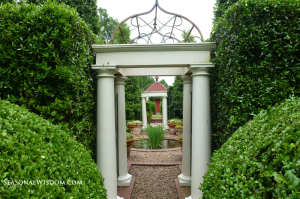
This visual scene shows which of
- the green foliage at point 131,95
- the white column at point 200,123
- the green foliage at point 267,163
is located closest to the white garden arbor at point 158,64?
the white column at point 200,123

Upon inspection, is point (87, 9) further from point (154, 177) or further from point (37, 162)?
point (154, 177)

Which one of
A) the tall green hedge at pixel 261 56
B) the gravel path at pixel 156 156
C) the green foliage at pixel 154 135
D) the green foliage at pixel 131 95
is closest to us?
the tall green hedge at pixel 261 56

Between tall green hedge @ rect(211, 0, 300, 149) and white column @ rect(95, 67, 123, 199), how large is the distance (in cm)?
240

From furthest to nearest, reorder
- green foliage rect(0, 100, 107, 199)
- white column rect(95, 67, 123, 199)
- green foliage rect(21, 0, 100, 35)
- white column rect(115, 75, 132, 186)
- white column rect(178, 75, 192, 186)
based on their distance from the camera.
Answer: white column rect(115, 75, 132, 186) < white column rect(178, 75, 192, 186) < green foliage rect(21, 0, 100, 35) < white column rect(95, 67, 123, 199) < green foliage rect(0, 100, 107, 199)

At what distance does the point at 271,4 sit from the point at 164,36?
2520 millimetres

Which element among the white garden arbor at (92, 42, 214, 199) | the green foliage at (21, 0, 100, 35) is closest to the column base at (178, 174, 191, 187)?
the white garden arbor at (92, 42, 214, 199)

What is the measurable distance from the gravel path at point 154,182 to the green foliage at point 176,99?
34.5 feet

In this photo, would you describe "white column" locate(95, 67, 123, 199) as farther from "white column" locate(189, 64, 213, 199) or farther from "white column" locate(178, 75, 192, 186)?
"white column" locate(178, 75, 192, 186)

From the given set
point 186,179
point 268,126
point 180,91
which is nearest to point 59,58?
point 268,126

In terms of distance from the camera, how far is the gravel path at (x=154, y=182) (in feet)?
17.1

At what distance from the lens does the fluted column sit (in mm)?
4020

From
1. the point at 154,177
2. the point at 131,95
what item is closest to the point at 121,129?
the point at 154,177

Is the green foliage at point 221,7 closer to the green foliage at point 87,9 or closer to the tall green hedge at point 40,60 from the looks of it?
the green foliage at point 87,9

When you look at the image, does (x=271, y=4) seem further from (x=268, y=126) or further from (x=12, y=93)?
(x=12, y=93)
